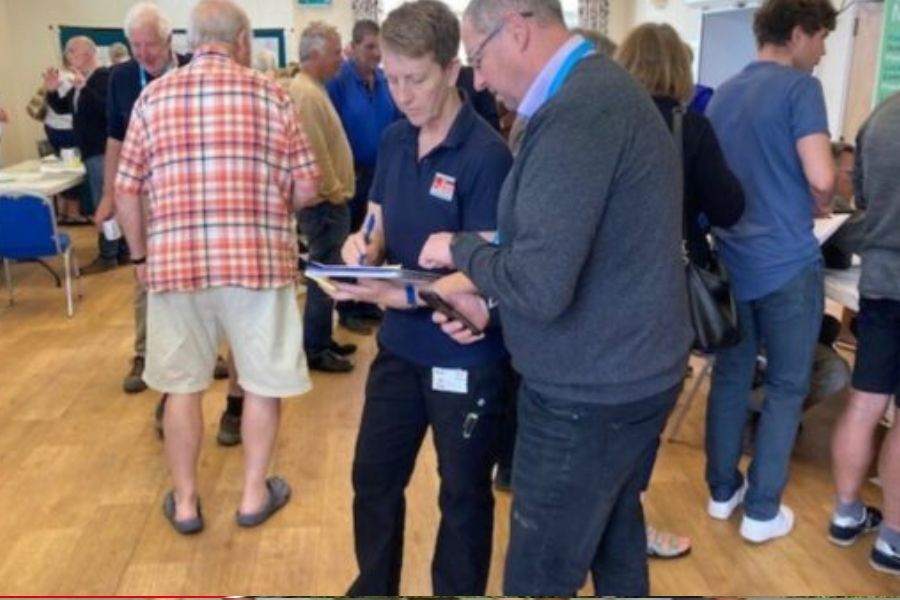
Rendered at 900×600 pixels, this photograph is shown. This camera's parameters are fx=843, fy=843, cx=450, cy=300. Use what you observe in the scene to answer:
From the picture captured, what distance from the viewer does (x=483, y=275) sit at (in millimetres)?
1182

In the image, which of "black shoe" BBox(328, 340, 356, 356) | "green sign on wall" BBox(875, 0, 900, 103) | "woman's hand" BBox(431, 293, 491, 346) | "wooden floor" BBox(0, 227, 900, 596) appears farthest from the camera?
"green sign on wall" BBox(875, 0, 900, 103)

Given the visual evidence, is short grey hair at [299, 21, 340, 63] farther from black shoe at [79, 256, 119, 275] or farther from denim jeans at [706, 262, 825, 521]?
black shoe at [79, 256, 119, 275]

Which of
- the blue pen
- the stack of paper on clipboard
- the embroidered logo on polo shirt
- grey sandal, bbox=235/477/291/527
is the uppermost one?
the embroidered logo on polo shirt

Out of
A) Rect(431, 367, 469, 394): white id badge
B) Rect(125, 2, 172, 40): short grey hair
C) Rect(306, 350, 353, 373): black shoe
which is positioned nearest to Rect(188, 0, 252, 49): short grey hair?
Rect(125, 2, 172, 40): short grey hair

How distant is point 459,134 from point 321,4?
8035 millimetres

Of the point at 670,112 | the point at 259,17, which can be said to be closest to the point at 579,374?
the point at 670,112

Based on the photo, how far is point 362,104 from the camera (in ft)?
13.0

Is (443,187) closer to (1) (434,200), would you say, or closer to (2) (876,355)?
(1) (434,200)

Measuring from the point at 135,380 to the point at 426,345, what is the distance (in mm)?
2184

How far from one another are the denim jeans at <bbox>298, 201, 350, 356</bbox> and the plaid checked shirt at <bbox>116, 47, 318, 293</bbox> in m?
1.42

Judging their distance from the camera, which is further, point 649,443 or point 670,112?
point 670,112

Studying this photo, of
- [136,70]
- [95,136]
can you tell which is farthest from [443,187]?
[95,136]

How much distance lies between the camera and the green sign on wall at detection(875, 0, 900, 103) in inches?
180

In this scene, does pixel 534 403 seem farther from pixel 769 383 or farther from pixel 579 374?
pixel 769 383
